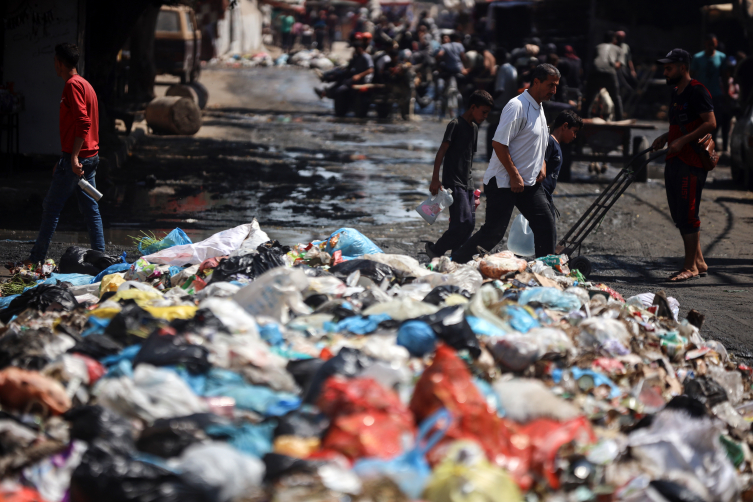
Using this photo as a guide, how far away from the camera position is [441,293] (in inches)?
184

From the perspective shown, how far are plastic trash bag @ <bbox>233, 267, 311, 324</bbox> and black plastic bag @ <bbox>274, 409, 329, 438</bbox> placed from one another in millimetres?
1277

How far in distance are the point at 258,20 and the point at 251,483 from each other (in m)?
45.9

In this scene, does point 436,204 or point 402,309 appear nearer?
point 402,309

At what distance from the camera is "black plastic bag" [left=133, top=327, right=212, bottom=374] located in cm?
343

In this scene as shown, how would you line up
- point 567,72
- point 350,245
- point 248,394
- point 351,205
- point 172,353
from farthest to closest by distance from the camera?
point 567,72 → point 351,205 → point 350,245 → point 172,353 → point 248,394

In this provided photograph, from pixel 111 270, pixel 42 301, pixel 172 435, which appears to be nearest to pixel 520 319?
pixel 172 435

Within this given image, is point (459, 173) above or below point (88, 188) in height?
above

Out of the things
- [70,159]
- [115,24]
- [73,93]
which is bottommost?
→ [70,159]

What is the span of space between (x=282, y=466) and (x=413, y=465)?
1.52ft

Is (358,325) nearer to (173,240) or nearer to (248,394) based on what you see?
(248,394)

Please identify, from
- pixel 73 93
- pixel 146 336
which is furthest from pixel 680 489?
pixel 73 93

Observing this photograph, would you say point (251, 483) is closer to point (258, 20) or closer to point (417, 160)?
point (417, 160)

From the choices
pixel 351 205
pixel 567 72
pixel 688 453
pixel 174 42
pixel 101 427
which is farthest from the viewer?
pixel 174 42

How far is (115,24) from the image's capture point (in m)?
11.6
